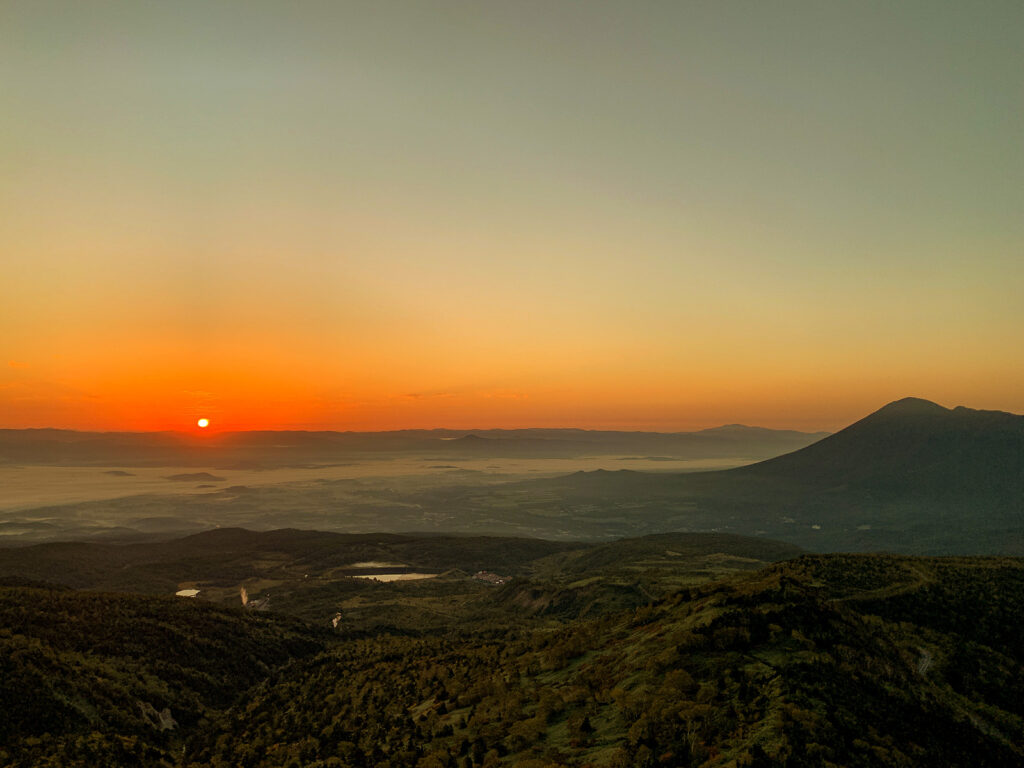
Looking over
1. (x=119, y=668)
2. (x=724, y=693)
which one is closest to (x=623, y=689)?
(x=724, y=693)

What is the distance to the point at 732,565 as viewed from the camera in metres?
140

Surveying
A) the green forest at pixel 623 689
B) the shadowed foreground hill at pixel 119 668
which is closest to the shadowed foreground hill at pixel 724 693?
the green forest at pixel 623 689

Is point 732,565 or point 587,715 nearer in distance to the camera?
point 587,715

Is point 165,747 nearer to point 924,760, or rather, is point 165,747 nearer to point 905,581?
point 924,760

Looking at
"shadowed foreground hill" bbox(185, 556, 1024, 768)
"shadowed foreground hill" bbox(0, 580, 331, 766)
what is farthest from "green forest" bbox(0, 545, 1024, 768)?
"shadowed foreground hill" bbox(0, 580, 331, 766)

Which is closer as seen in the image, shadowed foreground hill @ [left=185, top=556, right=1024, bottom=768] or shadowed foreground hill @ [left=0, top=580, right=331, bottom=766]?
shadowed foreground hill @ [left=185, top=556, right=1024, bottom=768]

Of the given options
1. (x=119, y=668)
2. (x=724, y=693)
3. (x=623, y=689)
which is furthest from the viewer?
(x=119, y=668)

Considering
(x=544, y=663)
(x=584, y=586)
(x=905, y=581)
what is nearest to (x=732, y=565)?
(x=584, y=586)

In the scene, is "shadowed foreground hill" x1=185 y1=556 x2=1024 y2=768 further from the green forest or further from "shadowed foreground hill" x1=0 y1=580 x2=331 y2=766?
"shadowed foreground hill" x1=0 y1=580 x2=331 y2=766

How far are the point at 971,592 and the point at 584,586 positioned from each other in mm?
76219

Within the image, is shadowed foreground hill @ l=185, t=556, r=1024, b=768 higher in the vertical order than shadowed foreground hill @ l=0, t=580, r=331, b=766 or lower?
higher

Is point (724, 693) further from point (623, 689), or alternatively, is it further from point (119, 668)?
point (119, 668)

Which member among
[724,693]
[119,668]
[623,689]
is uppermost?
[724,693]

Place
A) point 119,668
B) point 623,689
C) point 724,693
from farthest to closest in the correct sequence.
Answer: point 119,668, point 623,689, point 724,693
